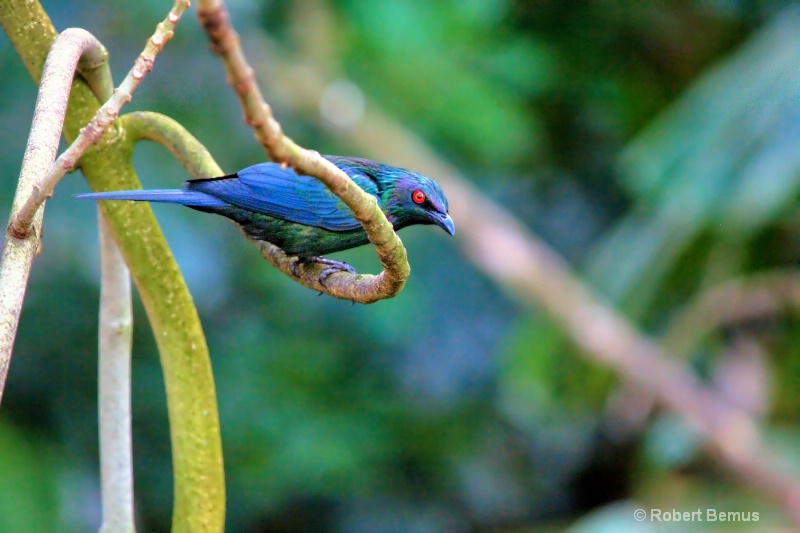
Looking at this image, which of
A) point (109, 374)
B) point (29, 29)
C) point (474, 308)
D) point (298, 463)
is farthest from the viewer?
point (474, 308)

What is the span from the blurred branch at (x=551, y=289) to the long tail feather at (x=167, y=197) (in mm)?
2989

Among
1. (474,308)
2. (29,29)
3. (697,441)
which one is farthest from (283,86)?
(29,29)

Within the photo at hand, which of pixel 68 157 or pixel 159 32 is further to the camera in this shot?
pixel 159 32

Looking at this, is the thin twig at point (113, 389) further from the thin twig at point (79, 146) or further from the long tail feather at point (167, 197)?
the thin twig at point (79, 146)

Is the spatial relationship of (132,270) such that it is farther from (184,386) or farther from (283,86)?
(283,86)

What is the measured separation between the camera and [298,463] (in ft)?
17.7

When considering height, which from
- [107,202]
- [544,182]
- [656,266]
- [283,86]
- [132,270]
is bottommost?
[132,270]

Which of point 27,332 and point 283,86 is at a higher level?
point 283,86

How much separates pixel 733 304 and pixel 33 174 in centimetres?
435

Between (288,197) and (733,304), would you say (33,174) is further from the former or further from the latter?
(733,304)

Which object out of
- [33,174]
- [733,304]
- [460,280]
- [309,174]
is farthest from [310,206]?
[460,280]

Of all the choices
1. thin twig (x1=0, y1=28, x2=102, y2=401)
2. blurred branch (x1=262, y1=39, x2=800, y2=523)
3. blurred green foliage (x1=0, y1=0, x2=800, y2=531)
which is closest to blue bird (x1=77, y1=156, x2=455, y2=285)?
thin twig (x1=0, y1=28, x2=102, y2=401)

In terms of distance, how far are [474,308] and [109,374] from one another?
4.06 m

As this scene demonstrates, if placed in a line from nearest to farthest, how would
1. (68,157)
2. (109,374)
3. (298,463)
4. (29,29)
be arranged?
(68,157)
(29,29)
(109,374)
(298,463)
